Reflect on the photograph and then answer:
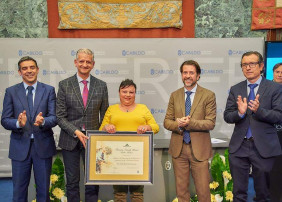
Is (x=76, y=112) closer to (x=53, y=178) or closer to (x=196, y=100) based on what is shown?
(x=53, y=178)

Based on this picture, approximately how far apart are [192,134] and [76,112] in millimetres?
1114

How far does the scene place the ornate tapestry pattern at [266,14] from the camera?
5.29 metres

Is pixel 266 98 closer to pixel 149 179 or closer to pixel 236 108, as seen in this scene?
pixel 236 108

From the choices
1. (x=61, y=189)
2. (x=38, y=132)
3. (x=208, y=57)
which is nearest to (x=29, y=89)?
(x=38, y=132)

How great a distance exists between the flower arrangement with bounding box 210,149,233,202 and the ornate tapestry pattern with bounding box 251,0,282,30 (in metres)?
2.77

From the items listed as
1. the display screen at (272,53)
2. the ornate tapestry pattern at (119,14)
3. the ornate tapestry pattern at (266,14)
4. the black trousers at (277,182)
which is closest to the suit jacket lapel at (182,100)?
the black trousers at (277,182)

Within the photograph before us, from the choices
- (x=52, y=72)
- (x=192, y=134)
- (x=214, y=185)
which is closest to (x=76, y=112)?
(x=192, y=134)

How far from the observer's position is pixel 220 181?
3736 mm

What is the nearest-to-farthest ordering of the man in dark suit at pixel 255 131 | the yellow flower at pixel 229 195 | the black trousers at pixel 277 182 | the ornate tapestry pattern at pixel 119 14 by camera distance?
the man in dark suit at pixel 255 131
the black trousers at pixel 277 182
the yellow flower at pixel 229 195
the ornate tapestry pattern at pixel 119 14

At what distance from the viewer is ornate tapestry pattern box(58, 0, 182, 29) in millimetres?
5180

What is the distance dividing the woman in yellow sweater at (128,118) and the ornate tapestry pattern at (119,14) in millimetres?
2462

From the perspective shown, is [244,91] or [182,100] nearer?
[244,91]

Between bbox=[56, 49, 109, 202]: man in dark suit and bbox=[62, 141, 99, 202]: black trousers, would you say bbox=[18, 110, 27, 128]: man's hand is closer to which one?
bbox=[56, 49, 109, 202]: man in dark suit

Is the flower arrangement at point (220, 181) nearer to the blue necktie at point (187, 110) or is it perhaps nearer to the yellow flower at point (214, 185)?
the yellow flower at point (214, 185)
